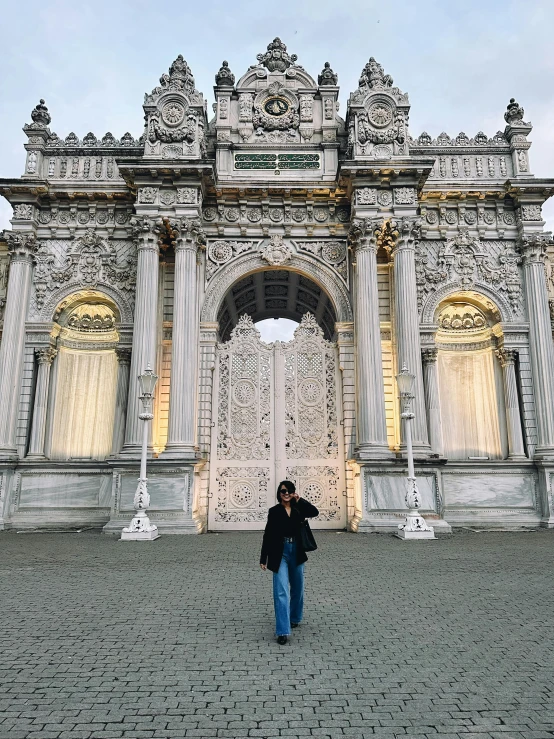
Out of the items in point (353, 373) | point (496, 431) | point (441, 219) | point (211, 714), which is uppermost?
point (441, 219)

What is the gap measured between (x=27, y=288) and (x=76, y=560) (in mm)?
11114

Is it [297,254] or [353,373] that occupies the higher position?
[297,254]

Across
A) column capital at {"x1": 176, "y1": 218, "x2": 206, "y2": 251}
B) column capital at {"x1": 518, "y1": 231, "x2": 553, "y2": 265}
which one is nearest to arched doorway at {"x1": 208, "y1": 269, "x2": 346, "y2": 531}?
column capital at {"x1": 176, "y1": 218, "x2": 206, "y2": 251}

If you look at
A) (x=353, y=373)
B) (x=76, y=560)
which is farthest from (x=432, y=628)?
(x=353, y=373)

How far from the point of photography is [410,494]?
1401 centimetres

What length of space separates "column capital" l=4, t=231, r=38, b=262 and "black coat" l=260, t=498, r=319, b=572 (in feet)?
52.0

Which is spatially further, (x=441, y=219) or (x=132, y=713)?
(x=441, y=219)

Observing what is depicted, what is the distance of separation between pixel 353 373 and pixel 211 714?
46.2ft

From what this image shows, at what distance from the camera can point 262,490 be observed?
53.5 ft

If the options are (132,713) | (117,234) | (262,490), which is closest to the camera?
(132,713)

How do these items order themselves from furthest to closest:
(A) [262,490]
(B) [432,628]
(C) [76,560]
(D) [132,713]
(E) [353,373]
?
(E) [353,373]
(A) [262,490]
(C) [76,560]
(B) [432,628]
(D) [132,713]

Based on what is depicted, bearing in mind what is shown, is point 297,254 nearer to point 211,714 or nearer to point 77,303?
point 77,303

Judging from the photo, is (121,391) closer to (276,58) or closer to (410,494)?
(410,494)

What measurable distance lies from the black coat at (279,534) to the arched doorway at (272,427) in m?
10.4
